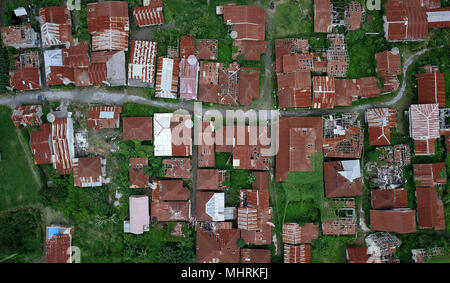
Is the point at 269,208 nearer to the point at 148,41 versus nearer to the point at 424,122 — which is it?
the point at 424,122

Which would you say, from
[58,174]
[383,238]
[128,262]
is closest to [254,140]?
[383,238]

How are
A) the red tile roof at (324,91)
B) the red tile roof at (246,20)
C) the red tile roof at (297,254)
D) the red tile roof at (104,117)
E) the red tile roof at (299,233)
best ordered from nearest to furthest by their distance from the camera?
1. the red tile roof at (246,20)
2. the red tile roof at (324,91)
3. the red tile roof at (299,233)
4. the red tile roof at (297,254)
5. the red tile roof at (104,117)

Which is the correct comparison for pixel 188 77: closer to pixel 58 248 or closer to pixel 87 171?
pixel 87 171

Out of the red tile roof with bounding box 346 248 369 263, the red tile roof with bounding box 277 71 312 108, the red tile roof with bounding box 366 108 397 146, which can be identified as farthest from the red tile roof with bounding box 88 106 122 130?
the red tile roof with bounding box 346 248 369 263

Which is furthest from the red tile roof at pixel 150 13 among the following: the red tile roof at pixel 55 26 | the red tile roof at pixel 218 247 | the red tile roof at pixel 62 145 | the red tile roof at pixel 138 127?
the red tile roof at pixel 218 247

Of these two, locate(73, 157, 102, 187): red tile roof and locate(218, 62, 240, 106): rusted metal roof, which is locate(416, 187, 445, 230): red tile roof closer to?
locate(218, 62, 240, 106): rusted metal roof

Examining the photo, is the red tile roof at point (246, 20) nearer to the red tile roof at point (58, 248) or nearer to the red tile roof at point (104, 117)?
the red tile roof at point (104, 117)

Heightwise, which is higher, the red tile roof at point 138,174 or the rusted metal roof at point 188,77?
the rusted metal roof at point 188,77
